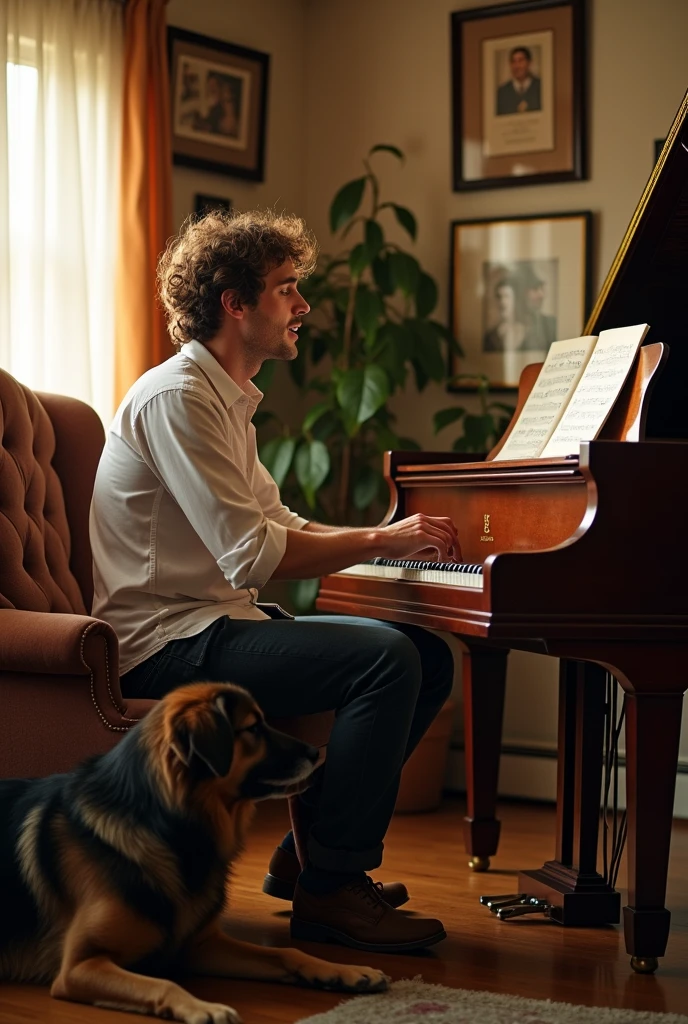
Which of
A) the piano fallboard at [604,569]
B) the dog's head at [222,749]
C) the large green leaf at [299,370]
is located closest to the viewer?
the dog's head at [222,749]

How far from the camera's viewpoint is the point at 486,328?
4496 millimetres

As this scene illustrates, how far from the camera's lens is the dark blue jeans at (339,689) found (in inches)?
99.2

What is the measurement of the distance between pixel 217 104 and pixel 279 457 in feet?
4.14

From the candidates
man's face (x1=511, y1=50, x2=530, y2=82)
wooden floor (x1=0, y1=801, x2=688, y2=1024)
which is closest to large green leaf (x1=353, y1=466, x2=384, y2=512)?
wooden floor (x1=0, y1=801, x2=688, y2=1024)

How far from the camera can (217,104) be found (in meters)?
4.48

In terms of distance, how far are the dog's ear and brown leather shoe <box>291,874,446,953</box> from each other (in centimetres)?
55

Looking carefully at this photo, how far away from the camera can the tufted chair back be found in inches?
113

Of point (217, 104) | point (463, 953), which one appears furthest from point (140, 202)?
point (463, 953)

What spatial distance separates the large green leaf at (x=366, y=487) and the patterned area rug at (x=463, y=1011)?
2.14 meters

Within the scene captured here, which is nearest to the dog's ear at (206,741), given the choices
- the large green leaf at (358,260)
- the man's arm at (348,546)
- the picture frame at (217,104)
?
the man's arm at (348,546)

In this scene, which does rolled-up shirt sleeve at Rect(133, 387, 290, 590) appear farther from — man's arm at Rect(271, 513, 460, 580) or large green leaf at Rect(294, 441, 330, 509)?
large green leaf at Rect(294, 441, 330, 509)

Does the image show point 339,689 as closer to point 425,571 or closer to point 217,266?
point 425,571

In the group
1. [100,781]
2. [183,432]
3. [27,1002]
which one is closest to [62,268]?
[183,432]

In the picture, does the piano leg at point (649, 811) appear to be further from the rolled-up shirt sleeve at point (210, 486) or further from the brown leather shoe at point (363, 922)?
the rolled-up shirt sleeve at point (210, 486)
